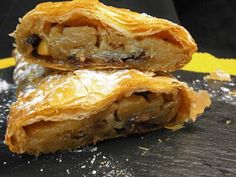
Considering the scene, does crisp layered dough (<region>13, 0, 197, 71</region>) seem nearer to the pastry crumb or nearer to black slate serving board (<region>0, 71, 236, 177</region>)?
black slate serving board (<region>0, 71, 236, 177</region>)

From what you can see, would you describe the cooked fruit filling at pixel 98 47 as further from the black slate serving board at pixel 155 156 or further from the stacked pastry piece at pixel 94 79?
the black slate serving board at pixel 155 156

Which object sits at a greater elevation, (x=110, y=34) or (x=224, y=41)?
(x=110, y=34)

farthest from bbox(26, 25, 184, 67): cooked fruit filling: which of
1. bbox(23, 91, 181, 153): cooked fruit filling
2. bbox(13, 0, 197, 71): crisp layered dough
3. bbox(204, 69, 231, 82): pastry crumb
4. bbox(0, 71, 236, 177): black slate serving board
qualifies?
bbox(204, 69, 231, 82): pastry crumb

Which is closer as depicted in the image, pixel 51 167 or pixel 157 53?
pixel 51 167

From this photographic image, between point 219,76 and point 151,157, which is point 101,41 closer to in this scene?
point 151,157

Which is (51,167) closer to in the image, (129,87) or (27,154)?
(27,154)

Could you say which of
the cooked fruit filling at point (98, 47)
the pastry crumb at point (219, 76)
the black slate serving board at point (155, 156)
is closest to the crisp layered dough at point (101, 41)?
the cooked fruit filling at point (98, 47)

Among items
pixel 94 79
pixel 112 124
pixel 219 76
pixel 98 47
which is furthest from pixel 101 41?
pixel 219 76

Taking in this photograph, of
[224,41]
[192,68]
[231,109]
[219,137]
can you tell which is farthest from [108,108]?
[224,41]
